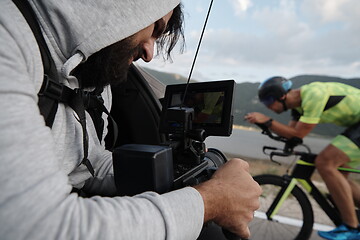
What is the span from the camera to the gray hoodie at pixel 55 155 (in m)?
0.36

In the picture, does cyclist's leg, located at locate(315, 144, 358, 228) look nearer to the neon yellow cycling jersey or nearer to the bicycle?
the bicycle

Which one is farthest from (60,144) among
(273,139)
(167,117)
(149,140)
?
(273,139)

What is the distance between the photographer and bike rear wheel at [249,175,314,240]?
2336mm

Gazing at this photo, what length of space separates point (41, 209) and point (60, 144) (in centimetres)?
36

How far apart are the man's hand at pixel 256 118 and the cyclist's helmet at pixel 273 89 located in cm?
28

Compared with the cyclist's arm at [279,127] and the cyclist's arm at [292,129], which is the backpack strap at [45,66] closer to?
the cyclist's arm at [279,127]

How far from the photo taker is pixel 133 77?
58.7 inches

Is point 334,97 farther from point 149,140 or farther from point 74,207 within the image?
point 74,207

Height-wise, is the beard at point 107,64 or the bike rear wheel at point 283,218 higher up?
the beard at point 107,64

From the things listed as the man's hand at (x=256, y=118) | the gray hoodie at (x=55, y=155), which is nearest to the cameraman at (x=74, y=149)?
the gray hoodie at (x=55, y=155)

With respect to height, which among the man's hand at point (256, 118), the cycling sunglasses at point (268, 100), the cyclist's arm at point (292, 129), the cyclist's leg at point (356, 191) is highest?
the cycling sunglasses at point (268, 100)

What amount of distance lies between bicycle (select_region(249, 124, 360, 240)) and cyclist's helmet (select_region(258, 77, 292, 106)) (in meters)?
0.35

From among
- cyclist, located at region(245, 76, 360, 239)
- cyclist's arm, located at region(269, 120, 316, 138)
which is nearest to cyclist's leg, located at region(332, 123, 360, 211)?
cyclist, located at region(245, 76, 360, 239)

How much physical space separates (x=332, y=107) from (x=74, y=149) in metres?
2.22
